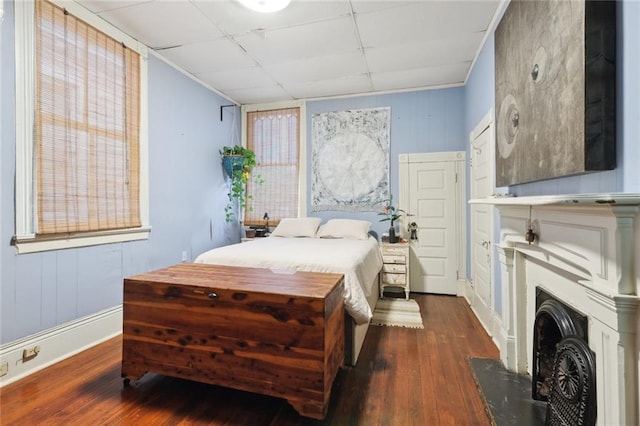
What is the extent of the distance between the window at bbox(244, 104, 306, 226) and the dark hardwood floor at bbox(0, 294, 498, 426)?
2644 millimetres

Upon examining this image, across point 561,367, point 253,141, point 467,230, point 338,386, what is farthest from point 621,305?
point 253,141

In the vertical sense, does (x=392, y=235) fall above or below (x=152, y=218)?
below

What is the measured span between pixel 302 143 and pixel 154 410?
3639 mm

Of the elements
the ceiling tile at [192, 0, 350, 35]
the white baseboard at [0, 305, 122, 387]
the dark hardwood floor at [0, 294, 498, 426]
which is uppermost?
the ceiling tile at [192, 0, 350, 35]

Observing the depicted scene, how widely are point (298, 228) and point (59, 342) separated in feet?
8.35

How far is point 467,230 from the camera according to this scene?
379cm

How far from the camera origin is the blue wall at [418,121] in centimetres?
397

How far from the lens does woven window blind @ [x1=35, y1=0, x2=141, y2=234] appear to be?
7.10 ft

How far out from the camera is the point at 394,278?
146 inches

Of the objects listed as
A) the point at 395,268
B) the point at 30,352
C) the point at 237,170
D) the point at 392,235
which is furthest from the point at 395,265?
the point at 30,352

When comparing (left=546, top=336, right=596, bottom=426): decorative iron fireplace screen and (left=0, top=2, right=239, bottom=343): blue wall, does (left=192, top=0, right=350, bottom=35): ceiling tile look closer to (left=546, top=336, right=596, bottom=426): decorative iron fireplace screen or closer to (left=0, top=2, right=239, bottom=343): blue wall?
(left=0, top=2, right=239, bottom=343): blue wall

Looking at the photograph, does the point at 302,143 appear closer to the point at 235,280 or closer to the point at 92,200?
the point at 92,200

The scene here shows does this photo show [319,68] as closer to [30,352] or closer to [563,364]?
[563,364]

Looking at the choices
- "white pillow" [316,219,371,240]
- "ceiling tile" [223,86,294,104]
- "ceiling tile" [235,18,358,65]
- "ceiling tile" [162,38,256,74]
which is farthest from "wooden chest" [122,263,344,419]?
"ceiling tile" [223,86,294,104]
